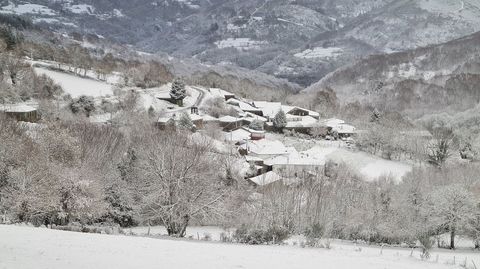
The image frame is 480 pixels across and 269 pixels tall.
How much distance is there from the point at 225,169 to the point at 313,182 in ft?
26.7

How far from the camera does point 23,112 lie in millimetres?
52656

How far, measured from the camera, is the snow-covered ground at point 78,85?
75.1 metres

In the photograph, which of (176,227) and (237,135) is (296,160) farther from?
(176,227)

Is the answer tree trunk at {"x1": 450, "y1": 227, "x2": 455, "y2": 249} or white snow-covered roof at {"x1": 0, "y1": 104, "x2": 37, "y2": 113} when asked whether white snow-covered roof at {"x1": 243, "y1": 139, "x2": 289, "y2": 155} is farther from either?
tree trunk at {"x1": 450, "y1": 227, "x2": 455, "y2": 249}

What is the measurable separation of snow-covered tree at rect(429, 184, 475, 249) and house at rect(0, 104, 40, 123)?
41.1 meters

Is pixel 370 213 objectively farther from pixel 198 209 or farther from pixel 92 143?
pixel 92 143

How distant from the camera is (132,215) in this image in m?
31.5

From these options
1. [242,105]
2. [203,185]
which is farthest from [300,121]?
[203,185]

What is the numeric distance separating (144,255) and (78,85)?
70.5 metres

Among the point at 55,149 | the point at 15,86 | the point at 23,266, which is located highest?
the point at 15,86

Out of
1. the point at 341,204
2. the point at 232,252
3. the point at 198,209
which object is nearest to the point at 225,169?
the point at 341,204

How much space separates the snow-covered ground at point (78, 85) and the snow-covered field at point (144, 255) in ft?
192

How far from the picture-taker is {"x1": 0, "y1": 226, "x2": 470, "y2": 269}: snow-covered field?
13.5 meters

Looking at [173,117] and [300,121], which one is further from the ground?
[300,121]
